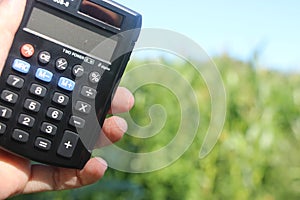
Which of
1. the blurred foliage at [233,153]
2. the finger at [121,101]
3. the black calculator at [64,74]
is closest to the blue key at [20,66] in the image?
the black calculator at [64,74]

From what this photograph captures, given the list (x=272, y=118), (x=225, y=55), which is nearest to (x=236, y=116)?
(x=272, y=118)

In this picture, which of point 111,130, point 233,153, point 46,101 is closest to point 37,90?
point 46,101

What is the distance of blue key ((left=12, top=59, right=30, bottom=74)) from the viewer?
0.82m

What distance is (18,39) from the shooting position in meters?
0.83

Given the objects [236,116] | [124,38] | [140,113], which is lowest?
[140,113]

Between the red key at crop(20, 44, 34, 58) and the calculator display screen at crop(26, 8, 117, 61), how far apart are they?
22 millimetres

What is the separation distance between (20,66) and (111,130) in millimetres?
160

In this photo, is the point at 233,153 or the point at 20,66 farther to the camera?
the point at 233,153

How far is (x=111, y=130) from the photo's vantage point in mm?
890

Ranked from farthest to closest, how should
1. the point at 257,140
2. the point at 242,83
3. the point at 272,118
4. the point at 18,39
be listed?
the point at 242,83
the point at 272,118
the point at 257,140
the point at 18,39

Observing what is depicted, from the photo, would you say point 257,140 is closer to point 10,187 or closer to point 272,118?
point 272,118

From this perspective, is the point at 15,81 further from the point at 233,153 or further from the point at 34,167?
the point at 233,153

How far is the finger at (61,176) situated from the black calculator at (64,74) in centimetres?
5

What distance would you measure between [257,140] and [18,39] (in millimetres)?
1144
